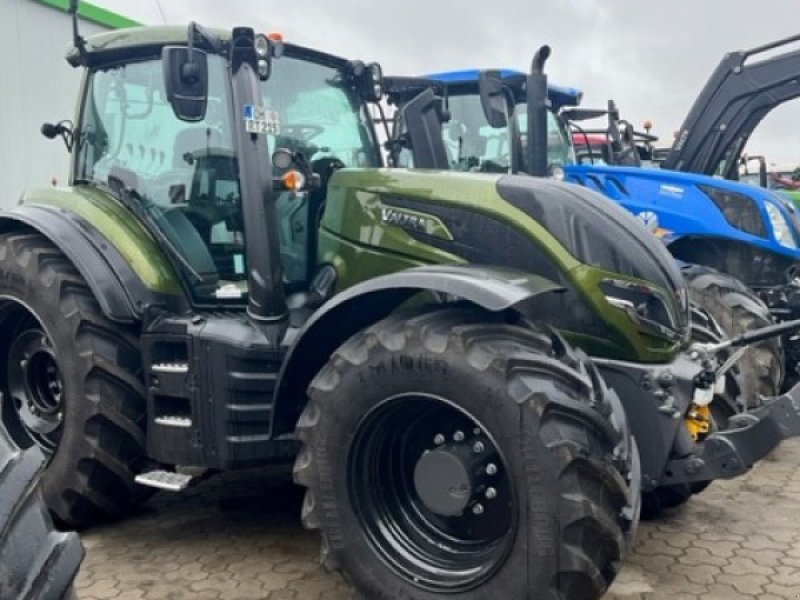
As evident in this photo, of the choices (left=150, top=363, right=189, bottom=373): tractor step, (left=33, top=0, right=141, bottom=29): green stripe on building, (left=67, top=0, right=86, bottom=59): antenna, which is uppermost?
→ (left=33, top=0, right=141, bottom=29): green stripe on building

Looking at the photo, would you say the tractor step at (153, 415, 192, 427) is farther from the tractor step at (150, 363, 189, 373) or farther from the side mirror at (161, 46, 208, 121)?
the side mirror at (161, 46, 208, 121)

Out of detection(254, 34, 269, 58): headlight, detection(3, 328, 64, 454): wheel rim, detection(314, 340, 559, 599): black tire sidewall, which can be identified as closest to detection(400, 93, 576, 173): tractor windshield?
detection(254, 34, 269, 58): headlight

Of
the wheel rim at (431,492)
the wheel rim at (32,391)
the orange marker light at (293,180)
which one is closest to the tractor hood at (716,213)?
the orange marker light at (293,180)

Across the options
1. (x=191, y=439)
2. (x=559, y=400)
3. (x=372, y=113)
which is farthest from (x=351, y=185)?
(x=559, y=400)

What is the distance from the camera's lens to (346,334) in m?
3.51

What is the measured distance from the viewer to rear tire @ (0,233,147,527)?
3895 mm

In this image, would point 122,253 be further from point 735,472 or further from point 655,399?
point 735,472

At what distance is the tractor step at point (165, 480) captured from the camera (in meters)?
3.80

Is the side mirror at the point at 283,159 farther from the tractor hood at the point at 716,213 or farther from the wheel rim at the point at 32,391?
the tractor hood at the point at 716,213

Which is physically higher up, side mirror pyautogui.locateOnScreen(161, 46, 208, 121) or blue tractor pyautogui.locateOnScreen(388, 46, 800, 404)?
side mirror pyautogui.locateOnScreen(161, 46, 208, 121)

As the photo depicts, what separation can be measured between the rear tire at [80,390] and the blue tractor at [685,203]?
1.81 meters

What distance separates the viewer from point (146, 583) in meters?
3.63

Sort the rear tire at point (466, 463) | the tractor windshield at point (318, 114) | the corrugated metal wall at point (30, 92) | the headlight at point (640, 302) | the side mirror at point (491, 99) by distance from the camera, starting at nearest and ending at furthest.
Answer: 1. the rear tire at point (466, 463)
2. the headlight at point (640, 302)
3. the tractor windshield at point (318, 114)
4. the side mirror at point (491, 99)
5. the corrugated metal wall at point (30, 92)

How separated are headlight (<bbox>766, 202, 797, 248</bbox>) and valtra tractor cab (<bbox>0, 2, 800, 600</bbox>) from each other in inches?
101
